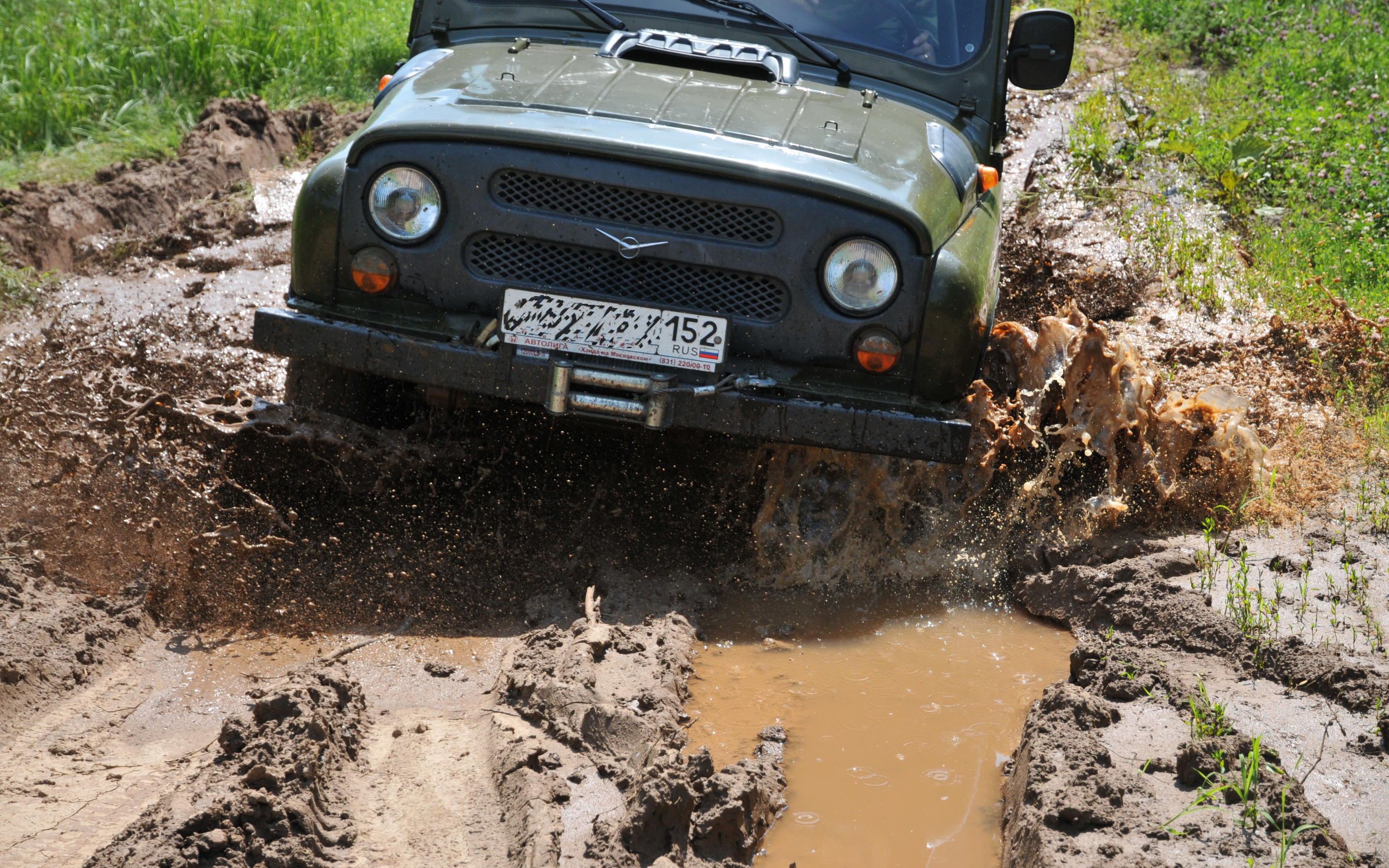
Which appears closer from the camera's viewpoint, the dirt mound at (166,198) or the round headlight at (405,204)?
the round headlight at (405,204)

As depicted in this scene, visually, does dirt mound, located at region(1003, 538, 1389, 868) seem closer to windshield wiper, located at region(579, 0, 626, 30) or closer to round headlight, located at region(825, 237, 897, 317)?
round headlight, located at region(825, 237, 897, 317)

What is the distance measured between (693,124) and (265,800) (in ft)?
6.42

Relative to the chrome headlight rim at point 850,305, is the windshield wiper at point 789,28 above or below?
above

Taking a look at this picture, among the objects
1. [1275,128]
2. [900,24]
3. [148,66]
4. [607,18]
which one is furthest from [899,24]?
[148,66]

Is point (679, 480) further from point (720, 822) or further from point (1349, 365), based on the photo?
point (1349, 365)

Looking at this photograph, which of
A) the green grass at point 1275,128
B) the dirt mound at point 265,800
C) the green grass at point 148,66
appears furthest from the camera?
the green grass at point 148,66

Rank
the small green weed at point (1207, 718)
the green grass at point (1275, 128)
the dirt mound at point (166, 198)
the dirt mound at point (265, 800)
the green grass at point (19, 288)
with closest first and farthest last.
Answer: the dirt mound at point (265, 800)
the small green weed at point (1207, 718)
the green grass at point (19, 288)
the dirt mound at point (166, 198)
the green grass at point (1275, 128)

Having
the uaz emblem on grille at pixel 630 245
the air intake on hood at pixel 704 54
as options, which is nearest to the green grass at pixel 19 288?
the air intake on hood at pixel 704 54

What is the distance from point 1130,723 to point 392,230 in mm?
2245

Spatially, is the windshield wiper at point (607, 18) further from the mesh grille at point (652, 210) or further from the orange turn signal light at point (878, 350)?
the orange turn signal light at point (878, 350)

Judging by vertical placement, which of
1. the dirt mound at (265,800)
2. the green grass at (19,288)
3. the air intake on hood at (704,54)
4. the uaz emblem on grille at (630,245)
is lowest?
the dirt mound at (265,800)

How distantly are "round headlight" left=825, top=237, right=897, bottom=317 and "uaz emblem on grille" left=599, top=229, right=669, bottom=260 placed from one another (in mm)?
454

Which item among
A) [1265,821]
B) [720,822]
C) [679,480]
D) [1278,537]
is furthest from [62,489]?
[1278,537]

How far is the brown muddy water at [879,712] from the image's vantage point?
240 cm
